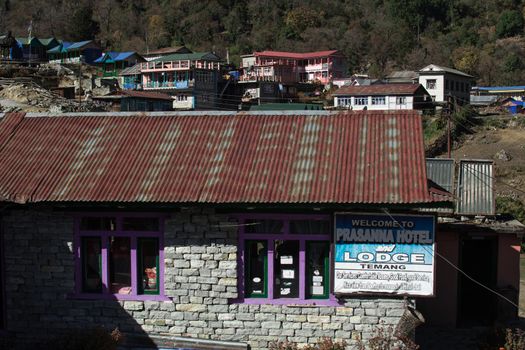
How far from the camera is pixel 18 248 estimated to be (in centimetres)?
1295

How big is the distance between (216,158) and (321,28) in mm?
113499

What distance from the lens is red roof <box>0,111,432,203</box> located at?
12020 mm

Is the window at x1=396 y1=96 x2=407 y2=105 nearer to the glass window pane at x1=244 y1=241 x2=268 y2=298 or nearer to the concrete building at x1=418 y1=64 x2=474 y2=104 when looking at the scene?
the concrete building at x1=418 y1=64 x2=474 y2=104

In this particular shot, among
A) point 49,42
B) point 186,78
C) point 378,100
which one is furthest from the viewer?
point 49,42

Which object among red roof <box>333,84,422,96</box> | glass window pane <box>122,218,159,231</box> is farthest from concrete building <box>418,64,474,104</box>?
glass window pane <box>122,218,159,231</box>

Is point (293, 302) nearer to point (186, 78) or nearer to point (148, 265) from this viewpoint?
point (148, 265)

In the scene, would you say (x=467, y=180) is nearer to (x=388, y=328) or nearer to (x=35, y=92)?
(x=388, y=328)

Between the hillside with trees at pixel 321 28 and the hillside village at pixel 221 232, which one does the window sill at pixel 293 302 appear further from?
the hillside with trees at pixel 321 28

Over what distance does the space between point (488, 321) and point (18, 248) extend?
38.8 ft

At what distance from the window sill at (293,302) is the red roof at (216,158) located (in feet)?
7.15

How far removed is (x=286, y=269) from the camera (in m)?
12.5

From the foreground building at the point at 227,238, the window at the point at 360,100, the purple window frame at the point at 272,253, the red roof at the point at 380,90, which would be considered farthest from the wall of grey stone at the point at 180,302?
the window at the point at 360,100

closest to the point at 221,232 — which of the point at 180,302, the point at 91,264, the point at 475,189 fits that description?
the point at 180,302

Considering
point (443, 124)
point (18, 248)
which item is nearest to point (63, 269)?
point (18, 248)
